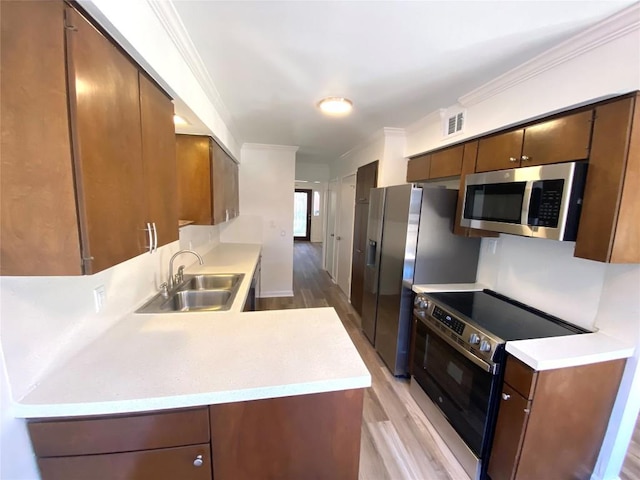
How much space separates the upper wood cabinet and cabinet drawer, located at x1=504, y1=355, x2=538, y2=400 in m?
1.47

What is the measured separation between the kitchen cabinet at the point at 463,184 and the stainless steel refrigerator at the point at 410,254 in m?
0.09

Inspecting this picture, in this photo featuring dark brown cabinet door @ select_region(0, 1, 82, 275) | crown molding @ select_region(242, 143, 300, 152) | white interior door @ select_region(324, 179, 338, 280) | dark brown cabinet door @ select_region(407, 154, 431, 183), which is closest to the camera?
dark brown cabinet door @ select_region(0, 1, 82, 275)

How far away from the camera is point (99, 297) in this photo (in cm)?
124

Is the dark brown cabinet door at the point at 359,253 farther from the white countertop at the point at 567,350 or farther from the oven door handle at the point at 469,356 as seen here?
the white countertop at the point at 567,350

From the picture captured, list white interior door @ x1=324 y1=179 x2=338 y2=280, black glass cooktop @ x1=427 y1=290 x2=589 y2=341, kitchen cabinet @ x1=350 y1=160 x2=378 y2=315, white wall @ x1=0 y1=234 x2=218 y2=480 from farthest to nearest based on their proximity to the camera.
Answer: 1. white interior door @ x1=324 y1=179 x2=338 y2=280
2. kitchen cabinet @ x1=350 y1=160 x2=378 y2=315
3. black glass cooktop @ x1=427 y1=290 x2=589 y2=341
4. white wall @ x1=0 y1=234 x2=218 y2=480

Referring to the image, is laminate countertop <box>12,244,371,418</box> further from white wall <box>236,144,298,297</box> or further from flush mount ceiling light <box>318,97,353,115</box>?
white wall <box>236,144,298,297</box>

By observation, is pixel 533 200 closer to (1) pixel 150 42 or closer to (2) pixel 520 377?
(2) pixel 520 377

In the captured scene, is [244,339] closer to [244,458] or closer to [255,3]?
[244,458]

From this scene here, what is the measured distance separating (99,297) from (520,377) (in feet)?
6.78

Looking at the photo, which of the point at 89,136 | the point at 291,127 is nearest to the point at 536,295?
the point at 89,136

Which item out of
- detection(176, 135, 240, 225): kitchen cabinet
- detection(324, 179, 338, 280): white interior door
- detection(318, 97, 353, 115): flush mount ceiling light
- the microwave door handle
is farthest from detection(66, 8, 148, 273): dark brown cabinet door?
Answer: detection(324, 179, 338, 280): white interior door

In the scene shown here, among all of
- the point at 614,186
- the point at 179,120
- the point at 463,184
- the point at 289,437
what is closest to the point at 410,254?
the point at 463,184

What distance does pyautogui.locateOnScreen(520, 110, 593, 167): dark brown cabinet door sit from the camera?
133 cm

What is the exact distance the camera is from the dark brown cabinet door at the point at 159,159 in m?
1.10
